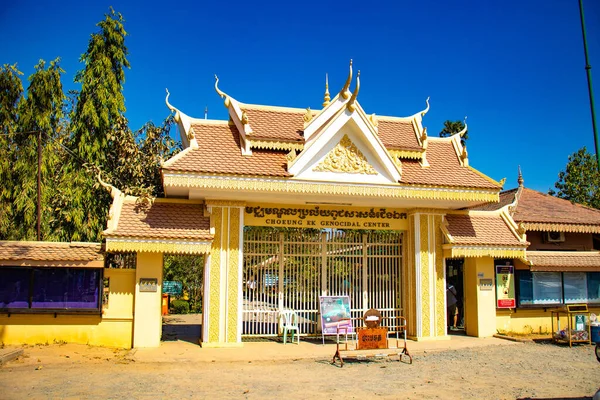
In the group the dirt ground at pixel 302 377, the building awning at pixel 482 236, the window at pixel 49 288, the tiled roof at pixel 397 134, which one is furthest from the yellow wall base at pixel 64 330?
the building awning at pixel 482 236

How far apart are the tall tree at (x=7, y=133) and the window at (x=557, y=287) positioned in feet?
52.1

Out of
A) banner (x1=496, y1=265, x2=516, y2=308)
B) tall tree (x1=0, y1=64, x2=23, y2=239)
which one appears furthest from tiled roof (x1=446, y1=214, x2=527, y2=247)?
tall tree (x1=0, y1=64, x2=23, y2=239)

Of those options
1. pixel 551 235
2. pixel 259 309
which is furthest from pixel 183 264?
pixel 551 235

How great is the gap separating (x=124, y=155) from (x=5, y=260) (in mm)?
5831

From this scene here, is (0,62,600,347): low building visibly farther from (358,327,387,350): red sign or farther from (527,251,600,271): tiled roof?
(358,327,387,350): red sign

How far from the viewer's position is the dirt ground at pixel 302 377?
7.35 meters

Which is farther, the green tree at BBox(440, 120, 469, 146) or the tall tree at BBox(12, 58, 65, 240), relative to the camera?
the green tree at BBox(440, 120, 469, 146)

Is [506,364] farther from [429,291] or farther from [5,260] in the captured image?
[5,260]

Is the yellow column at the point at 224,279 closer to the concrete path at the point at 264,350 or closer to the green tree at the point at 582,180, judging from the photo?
the concrete path at the point at 264,350

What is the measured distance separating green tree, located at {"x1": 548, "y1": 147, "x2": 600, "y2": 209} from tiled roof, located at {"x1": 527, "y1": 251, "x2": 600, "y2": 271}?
13.2 meters

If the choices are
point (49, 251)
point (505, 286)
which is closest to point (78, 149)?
point (49, 251)

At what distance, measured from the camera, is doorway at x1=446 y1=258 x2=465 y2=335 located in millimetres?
14562

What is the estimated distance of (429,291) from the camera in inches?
499

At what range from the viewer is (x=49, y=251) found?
426 inches
